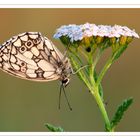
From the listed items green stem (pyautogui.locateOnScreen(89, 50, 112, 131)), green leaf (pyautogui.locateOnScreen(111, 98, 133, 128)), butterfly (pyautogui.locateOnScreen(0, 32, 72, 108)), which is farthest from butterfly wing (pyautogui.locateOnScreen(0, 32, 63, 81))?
green leaf (pyautogui.locateOnScreen(111, 98, 133, 128))

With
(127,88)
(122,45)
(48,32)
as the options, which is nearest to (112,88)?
(127,88)

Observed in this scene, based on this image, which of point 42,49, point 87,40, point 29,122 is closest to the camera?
point 87,40

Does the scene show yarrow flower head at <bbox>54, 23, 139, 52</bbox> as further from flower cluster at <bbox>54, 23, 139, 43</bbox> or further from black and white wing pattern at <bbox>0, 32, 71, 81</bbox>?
black and white wing pattern at <bbox>0, 32, 71, 81</bbox>

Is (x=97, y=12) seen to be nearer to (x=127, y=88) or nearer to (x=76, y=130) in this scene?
(x=127, y=88)

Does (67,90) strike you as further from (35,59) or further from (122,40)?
(122,40)

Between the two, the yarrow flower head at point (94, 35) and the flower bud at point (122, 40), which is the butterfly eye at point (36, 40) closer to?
the yarrow flower head at point (94, 35)
